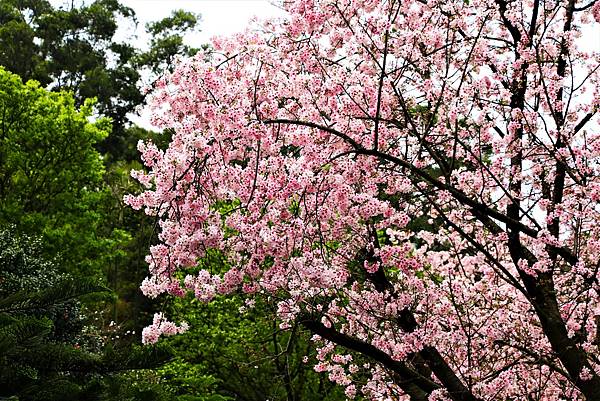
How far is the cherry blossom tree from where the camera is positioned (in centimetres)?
551

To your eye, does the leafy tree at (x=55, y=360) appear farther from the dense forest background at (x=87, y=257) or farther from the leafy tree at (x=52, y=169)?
the leafy tree at (x=52, y=169)

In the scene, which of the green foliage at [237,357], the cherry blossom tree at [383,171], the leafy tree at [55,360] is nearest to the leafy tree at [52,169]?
the green foliage at [237,357]

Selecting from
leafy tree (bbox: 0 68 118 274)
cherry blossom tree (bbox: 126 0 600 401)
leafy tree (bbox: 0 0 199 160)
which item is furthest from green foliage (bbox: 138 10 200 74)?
cherry blossom tree (bbox: 126 0 600 401)

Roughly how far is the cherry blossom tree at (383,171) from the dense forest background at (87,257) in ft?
1.83

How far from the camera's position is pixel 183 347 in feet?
44.8

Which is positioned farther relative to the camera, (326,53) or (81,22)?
(81,22)

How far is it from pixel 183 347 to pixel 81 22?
2599 cm

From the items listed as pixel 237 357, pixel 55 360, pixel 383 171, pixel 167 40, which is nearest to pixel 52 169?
pixel 237 357

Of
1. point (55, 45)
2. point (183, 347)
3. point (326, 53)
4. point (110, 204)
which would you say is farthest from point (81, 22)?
point (326, 53)

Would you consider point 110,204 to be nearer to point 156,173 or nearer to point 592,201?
point 156,173

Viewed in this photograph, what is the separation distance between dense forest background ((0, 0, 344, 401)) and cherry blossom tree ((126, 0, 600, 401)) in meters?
0.56

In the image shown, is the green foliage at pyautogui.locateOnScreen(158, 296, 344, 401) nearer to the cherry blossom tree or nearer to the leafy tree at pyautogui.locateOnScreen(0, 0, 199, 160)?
the cherry blossom tree

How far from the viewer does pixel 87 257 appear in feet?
53.4

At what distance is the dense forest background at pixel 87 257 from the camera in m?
3.01
